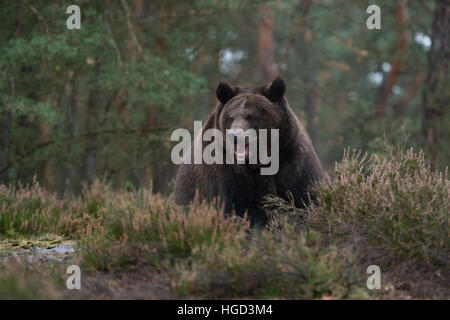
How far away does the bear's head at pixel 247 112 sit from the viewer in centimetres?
652

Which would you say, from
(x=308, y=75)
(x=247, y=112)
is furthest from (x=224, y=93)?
(x=308, y=75)

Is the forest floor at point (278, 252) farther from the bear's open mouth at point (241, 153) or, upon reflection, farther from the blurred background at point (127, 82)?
the blurred background at point (127, 82)

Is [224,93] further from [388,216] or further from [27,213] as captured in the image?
[27,213]

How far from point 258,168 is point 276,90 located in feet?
3.05

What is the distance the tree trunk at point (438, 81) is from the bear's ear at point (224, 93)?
31.6 ft

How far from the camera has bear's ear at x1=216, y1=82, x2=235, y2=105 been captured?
6.90 m

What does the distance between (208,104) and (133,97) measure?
22.4 ft

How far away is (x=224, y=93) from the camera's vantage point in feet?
22.9

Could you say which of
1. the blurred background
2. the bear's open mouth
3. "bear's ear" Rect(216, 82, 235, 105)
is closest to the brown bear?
"bear's ear" Rect(216, 82, 235, 105)

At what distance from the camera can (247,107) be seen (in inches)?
263

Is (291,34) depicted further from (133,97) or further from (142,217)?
(142,217)

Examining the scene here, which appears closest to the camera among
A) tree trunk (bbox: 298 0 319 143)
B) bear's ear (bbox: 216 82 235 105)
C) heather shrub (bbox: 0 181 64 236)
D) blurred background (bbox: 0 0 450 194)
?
bear's ear (bbox: 216 82 235 105)

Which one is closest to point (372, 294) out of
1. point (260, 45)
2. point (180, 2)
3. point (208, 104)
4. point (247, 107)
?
point (247, 107)

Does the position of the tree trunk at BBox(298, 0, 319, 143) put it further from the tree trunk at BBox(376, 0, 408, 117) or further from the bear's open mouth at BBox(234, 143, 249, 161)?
the bear's open mouth at BBox(234, 143, 249, 161)
